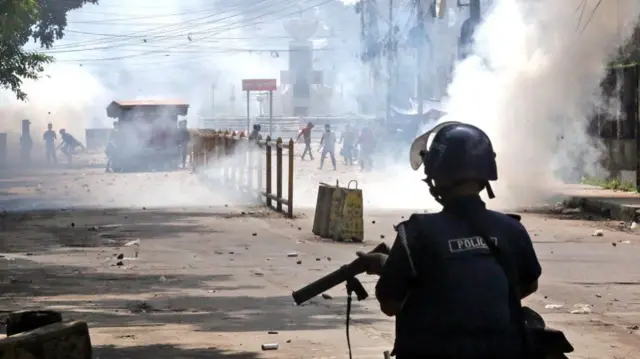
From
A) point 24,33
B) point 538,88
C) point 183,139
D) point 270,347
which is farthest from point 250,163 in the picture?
point 183,139

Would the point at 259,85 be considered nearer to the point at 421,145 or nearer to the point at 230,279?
the point at 230,279

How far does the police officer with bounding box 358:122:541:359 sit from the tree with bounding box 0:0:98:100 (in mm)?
15639

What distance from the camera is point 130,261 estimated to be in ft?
41.7

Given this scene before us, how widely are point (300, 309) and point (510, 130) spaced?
14764mm

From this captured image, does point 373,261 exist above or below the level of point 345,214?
above

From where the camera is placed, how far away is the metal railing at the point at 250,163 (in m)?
18.7

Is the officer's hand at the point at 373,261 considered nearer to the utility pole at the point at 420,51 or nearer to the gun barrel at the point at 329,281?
the gun barrel at the point at 329,281

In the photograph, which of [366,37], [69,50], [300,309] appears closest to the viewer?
[300,309]

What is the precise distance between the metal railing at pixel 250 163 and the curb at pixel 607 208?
4803 millimetres

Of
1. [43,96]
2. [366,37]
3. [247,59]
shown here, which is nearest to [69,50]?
[43,96]

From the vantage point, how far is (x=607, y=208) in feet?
61.4

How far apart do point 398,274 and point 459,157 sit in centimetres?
38

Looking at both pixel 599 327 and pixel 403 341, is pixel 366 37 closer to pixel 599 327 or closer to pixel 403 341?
pixel 599 327

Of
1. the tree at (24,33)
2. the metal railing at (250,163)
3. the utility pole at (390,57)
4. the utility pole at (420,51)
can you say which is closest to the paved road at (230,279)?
the metal railing at (250,163)
